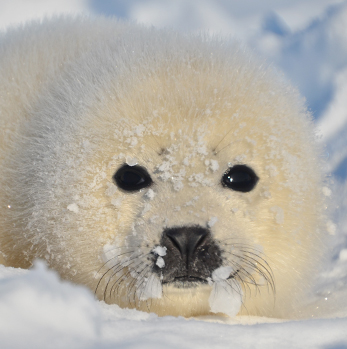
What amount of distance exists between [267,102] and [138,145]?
3.13 ft

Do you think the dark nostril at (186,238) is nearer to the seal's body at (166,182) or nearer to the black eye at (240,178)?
the seal's body at (166,182)

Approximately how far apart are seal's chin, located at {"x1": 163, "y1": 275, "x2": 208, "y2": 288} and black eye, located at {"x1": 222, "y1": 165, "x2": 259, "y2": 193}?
2.12ft

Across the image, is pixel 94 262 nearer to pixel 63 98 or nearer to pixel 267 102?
pixel 63 98

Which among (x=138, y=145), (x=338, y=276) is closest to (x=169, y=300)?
(x=138, y=145)

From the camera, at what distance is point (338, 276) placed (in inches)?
217

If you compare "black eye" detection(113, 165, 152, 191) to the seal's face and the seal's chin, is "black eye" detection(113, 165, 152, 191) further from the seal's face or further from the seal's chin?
the seal's chin

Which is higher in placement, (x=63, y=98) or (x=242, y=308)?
(x=63, y=98)

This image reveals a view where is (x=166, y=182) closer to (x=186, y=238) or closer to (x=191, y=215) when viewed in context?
(x=191, y=215)

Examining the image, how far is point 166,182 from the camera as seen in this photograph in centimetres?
309

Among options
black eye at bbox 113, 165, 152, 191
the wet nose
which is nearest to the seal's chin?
the wet nose

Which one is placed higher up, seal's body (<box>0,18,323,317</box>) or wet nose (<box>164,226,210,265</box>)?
seal's body (<box>0,18,323,317</box>)

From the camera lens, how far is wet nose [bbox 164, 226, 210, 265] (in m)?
2.74

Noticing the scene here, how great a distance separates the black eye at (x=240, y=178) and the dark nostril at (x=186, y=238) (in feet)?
1.78

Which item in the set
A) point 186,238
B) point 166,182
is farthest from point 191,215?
point 166,182
